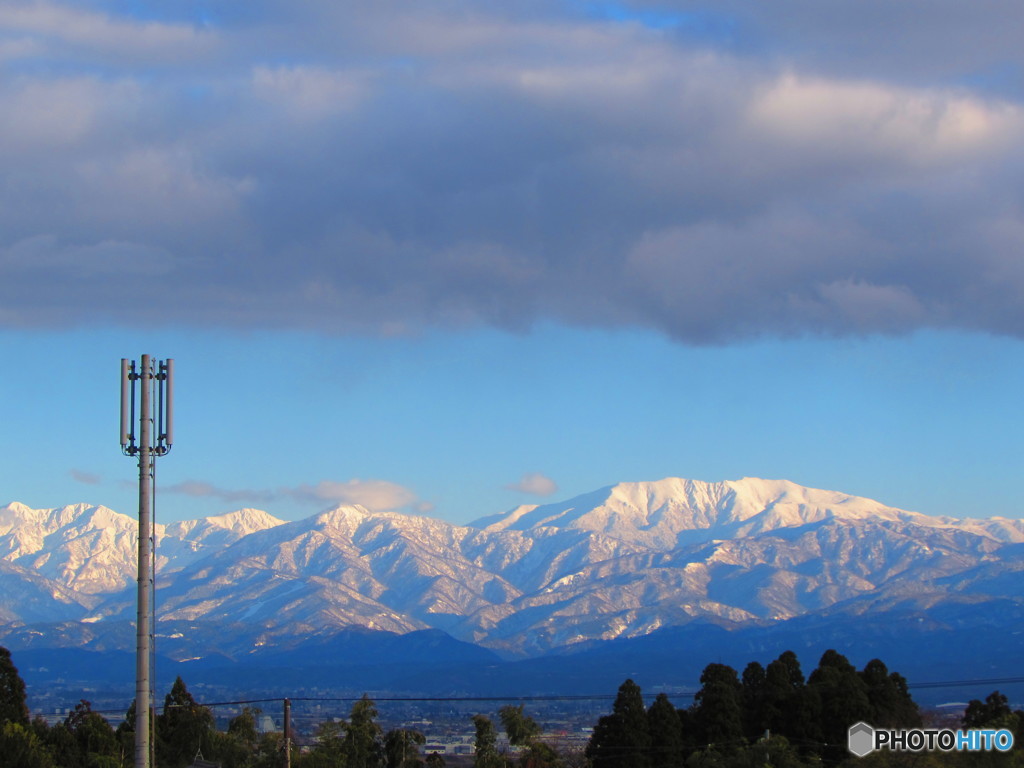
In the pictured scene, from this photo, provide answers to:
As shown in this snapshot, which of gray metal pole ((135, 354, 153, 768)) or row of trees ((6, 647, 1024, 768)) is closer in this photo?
gray metal pole ((135, 354, 153, 768))

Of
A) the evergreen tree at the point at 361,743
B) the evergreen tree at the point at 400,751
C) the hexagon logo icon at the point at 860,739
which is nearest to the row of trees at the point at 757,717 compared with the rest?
the hexagon logo icon at the point at 860,739

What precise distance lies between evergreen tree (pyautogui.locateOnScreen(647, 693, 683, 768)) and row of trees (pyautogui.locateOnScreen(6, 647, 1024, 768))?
7 cm

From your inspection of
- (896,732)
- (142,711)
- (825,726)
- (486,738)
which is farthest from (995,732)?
(486,738)

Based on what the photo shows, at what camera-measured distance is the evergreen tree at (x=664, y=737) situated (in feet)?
313

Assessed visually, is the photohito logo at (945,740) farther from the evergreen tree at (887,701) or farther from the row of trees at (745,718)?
the evergreen tree at (887,701)

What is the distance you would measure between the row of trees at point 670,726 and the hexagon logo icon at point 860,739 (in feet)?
8.18

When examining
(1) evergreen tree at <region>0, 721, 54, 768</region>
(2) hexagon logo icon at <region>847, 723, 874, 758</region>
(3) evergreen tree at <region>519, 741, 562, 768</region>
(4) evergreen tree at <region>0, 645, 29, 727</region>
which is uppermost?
(4) evergreen tree at <region>0, 645, 29, 727</region>

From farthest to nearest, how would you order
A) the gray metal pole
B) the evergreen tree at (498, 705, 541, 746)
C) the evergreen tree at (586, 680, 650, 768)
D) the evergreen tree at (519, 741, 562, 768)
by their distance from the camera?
the evergreen tree at (498, 705, 541, 746) < the evergreen tree at (519, 741, 562, 768) < the evergreen tree at (586, 680, 650, 768) < the gray metal pole

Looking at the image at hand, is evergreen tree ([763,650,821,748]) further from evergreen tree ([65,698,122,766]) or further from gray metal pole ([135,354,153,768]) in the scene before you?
gray metal pole ([135,354,153,768])

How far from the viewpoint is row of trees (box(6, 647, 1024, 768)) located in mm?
92125

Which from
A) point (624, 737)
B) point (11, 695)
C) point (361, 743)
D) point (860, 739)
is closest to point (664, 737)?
point (624, 737)

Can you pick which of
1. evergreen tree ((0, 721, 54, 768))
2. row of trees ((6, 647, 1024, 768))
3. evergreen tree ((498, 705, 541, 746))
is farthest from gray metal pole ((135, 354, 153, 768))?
evergreen tree ((498, 705, 541, 746))

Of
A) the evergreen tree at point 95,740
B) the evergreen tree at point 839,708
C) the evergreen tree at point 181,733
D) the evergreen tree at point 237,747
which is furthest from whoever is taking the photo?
the evergreen tree at point 237,747

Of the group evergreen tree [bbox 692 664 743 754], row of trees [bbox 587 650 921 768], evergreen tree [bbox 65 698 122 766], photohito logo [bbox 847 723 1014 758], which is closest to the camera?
photohito logo [bbox 847 723 1014 758]
